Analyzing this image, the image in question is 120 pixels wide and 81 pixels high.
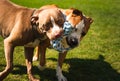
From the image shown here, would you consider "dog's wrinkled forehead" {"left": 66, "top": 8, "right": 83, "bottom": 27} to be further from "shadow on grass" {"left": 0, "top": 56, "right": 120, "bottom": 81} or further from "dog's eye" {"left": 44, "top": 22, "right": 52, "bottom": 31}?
"shadow on grass" {"left": 0, "top": 56, "right": 120, "bottom": 81}

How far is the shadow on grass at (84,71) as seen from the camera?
5.36 meters

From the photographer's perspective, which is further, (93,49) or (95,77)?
(93,49)

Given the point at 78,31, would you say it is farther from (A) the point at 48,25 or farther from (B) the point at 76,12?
(A) the point at 48,25

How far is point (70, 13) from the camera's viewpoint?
4938 millimetres

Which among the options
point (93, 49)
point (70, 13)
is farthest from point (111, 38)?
point (70, 13)

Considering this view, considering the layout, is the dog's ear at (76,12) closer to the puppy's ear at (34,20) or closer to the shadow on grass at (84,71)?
the puppy's ear at (34,20)

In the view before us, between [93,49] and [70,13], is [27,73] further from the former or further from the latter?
[93,49]

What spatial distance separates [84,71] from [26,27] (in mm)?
1553

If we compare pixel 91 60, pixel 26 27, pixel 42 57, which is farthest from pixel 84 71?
pixel 26 27

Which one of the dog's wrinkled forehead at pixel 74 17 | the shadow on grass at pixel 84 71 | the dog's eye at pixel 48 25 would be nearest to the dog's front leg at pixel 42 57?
the shadow on grass at pixel 84 71

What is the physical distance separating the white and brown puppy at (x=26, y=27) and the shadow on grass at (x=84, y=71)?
1.20ft

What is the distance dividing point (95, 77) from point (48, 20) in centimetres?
170

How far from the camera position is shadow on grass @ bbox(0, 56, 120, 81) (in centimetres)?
536

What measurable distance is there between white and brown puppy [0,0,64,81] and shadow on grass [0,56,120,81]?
1.20ft
